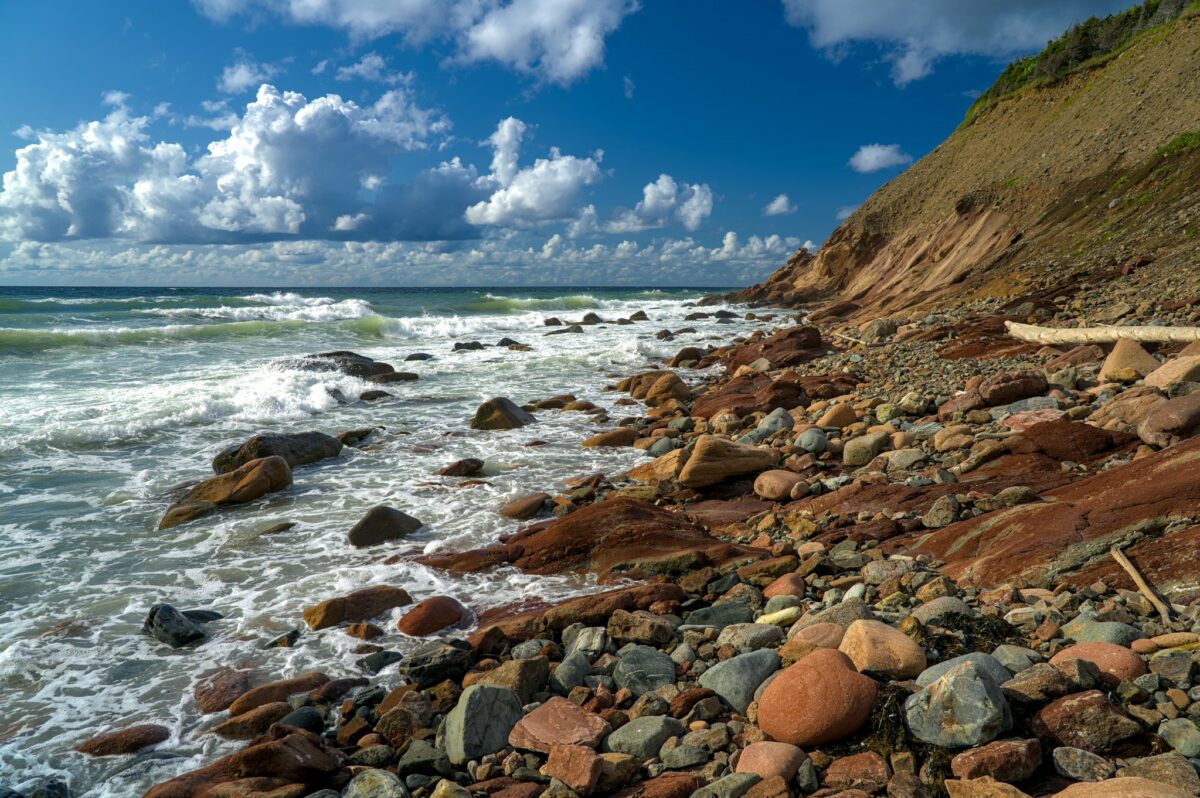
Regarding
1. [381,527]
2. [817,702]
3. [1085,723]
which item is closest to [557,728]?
[817,702]

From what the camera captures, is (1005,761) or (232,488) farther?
(232,488)

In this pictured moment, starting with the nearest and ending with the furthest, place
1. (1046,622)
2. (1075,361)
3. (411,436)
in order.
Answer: (1046,622) < (1075,361) < (411,436)

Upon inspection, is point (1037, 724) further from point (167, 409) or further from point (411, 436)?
point (167, 409)

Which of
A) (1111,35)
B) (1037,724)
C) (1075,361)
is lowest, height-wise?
(1037,724)

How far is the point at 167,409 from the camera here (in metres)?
13.9

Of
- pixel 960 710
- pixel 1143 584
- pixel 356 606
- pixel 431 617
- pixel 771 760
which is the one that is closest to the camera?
pixel 960 710

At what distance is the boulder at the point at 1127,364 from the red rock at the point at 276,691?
916cm

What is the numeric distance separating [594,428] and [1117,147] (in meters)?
22.3

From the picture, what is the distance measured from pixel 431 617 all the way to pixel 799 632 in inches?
126

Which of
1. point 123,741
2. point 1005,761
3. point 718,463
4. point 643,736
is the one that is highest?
point 1005,761

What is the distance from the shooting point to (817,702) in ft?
10.2

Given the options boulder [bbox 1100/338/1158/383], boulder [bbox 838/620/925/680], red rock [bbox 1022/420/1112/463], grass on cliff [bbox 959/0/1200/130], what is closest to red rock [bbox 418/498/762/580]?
boulder [bbox 838/620/925/680]

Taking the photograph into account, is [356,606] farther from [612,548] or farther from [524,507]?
[524,507]

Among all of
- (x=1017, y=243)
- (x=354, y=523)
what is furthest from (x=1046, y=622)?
(x=1017, y=243)
